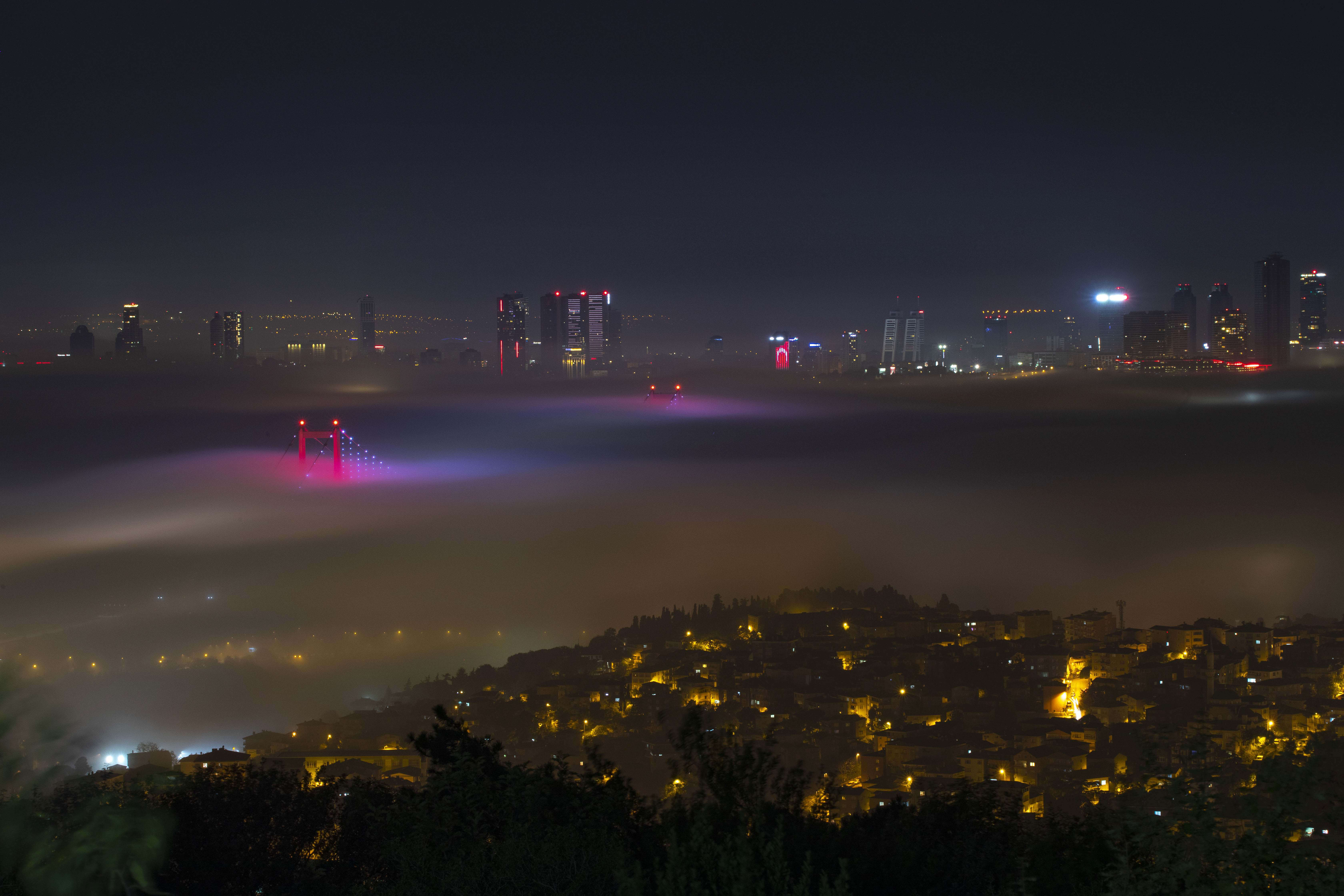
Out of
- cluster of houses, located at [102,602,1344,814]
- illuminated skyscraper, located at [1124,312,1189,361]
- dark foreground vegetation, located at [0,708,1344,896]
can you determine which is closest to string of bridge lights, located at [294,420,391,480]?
cluster of houses, located at [102,602,1344,814]

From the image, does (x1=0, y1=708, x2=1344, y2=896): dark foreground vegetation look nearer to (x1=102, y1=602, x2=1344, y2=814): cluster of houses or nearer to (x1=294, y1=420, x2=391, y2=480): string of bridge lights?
(x1=102, y1=602, x2=1344, y2=814): cluster of houses

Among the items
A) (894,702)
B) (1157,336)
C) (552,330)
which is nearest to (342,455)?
(552,330)

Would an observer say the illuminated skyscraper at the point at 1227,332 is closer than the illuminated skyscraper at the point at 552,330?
Yes

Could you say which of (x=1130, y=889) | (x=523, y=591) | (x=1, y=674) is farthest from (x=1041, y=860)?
(x=523, y=591)

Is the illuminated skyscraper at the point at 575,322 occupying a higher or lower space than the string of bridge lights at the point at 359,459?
higher

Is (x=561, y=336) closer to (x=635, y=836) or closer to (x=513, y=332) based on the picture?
(x=513, y=332)

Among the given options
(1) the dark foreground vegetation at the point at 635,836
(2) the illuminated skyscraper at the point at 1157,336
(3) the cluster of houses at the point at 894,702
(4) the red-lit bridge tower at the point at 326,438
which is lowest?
(3) the cluster of houses at the point at 894,702

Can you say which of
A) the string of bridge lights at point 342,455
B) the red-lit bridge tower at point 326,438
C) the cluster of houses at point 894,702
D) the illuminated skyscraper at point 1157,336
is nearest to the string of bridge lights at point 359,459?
the string of bridge lights at point 342,455

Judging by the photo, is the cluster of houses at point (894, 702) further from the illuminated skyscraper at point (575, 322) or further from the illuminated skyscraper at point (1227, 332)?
the illuminated skyscraper at point (575, 322)
